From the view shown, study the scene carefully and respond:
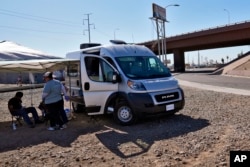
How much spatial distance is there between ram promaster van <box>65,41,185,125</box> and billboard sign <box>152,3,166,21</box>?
111 feet

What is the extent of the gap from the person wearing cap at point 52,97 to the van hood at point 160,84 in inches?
95.4

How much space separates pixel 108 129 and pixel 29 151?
8.00 ft

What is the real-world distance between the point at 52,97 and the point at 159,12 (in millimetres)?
38187

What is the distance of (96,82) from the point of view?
9.34 metres

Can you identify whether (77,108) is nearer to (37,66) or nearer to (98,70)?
(37,66)

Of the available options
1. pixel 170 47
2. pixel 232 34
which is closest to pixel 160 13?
pixel 232 34

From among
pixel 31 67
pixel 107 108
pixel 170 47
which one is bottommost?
pixel 107 108

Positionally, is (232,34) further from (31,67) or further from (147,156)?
(147,156)

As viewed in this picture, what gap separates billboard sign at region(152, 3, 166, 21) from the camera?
42775 millimetres

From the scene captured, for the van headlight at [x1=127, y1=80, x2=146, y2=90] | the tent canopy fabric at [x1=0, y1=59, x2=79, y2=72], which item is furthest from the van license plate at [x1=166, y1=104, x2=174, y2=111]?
the tent canopy fabric at [x1=0, y1=59, x2=79, y2=72]

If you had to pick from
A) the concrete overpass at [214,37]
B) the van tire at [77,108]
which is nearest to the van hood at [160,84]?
the van tire at [77,108]

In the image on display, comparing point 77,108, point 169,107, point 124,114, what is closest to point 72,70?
point 77,108

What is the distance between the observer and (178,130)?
7.51 m

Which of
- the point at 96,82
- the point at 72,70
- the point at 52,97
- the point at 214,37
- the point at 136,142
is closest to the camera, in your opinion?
the point at 136,142
